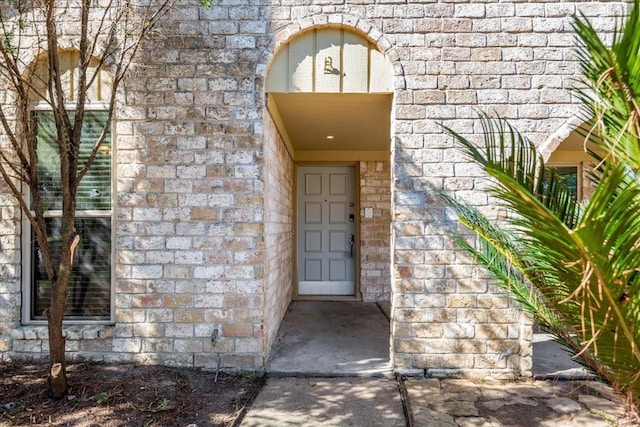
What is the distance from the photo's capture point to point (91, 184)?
3139 millimetres

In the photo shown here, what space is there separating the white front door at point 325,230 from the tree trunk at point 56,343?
3571 mm

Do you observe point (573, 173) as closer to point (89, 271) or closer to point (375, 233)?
point (375, 233)

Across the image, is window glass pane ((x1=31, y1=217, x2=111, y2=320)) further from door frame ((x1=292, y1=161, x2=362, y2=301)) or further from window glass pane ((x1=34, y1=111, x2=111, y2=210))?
door frame ((x1=292, y1=161, x2=362, y2=301))

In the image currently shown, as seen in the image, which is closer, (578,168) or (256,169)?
(256,169)

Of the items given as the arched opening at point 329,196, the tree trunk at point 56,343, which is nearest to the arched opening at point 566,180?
the arched opening at point 329,196

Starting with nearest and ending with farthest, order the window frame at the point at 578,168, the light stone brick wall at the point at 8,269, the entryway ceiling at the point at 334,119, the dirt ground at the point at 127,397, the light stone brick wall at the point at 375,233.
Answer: the dirt ground at the point at 127,397
the light stone brick wall at the point at 8,269
the entryway ceiling at the point at 334,119
the window frame at the point at 578,168
the light stone brick wall at the point at 375,233

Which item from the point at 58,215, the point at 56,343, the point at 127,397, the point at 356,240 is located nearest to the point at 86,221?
the point at 58,215

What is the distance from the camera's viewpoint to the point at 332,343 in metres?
3.66

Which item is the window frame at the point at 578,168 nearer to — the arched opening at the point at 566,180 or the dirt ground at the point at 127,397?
the arched opening at the point at 566,180

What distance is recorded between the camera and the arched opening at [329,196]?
307 centimetres

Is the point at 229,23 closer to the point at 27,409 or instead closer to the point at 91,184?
the point at 91,184

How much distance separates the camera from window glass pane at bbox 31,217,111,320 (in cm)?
313

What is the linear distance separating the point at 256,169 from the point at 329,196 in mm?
2909

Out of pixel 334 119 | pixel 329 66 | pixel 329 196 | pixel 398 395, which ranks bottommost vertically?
pixel 398 395
